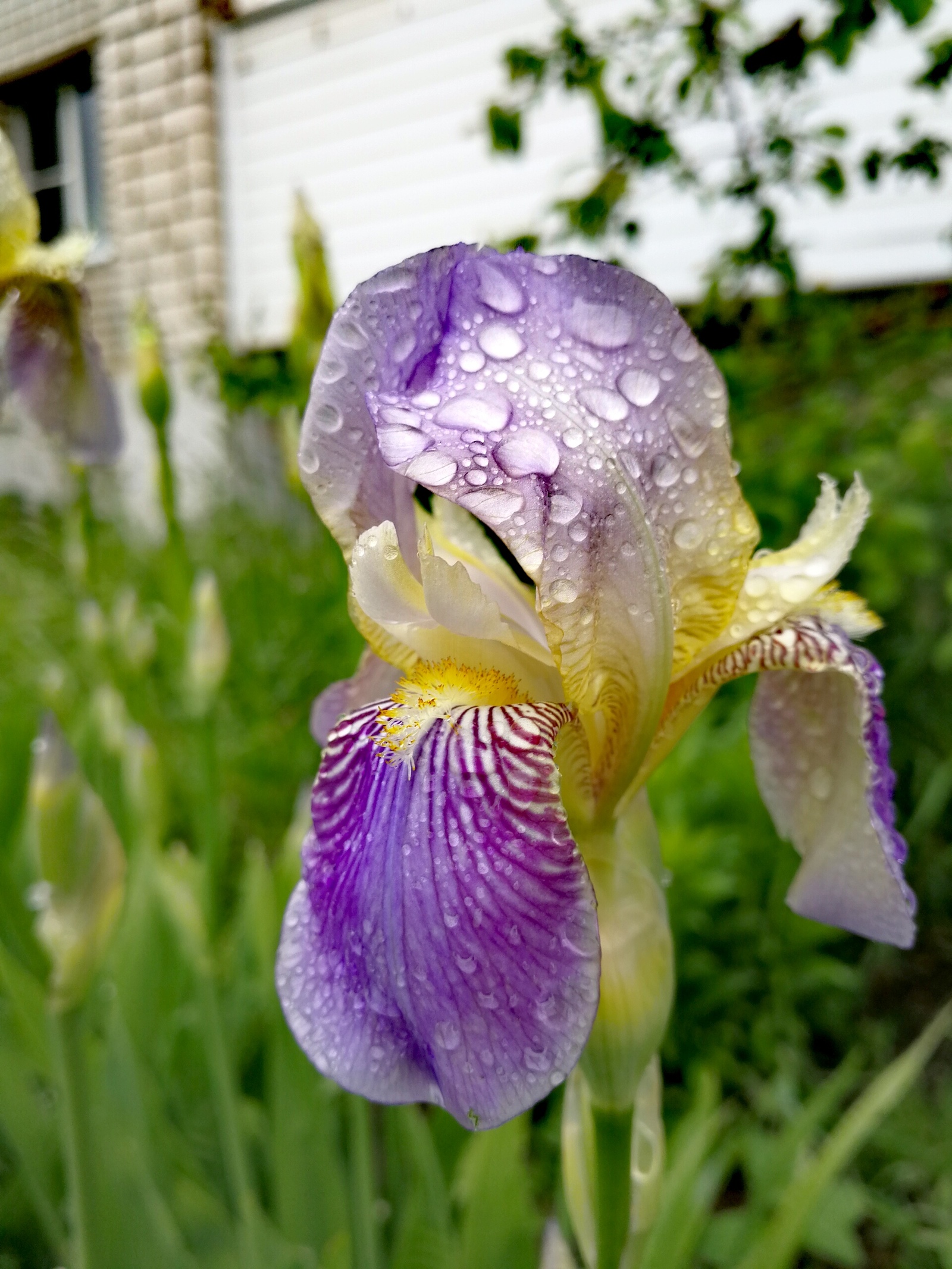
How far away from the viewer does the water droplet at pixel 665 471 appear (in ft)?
1.65

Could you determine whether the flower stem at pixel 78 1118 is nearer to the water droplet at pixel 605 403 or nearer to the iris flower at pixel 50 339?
the water droplet at pixel 605 403

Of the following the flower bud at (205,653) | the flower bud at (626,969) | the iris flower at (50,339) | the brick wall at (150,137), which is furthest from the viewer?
the brick wall at (150,137)

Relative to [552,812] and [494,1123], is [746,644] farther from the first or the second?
[494,1123]

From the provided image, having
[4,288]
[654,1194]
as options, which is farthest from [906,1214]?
[4,288]

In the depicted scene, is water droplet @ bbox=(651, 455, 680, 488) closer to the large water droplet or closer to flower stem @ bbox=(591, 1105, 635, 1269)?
the large water droplet

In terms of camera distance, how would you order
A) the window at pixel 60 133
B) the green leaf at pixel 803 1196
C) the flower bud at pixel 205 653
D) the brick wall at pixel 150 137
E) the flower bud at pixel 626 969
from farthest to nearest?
the window at pixel 60 133, the brick wall at pixel 150 137, the flower bud at pixel 205 653, the green leaf at pixel 803 1196, the flower bud at pixel 626 969

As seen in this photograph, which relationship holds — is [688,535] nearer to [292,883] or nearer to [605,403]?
[605,403]

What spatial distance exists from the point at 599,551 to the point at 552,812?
145 mm

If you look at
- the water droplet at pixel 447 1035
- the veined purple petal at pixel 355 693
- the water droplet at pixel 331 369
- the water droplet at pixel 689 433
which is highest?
the water droplet at pixel 331 369

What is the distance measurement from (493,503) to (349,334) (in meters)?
0.14

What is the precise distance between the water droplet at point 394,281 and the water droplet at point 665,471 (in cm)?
17

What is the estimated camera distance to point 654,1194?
602mm

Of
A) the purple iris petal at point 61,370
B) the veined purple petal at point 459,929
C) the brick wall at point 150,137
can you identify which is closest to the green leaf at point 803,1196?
the veined purple petal at point 459,929

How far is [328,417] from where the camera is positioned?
53 centimetres
